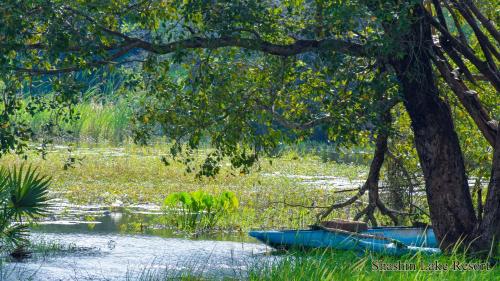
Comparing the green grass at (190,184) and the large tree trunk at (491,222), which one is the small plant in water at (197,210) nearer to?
the green grass at (190,184)

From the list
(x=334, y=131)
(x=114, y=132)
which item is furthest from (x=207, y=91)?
(x=114, y=132)

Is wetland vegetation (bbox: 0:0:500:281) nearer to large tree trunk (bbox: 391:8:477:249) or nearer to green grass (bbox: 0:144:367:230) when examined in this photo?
large tree trunk (bbox: 391:8:477:249)

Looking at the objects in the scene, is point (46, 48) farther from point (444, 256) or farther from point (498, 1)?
point (498, 1)

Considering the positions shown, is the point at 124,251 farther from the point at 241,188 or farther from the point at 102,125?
the point at 102,125

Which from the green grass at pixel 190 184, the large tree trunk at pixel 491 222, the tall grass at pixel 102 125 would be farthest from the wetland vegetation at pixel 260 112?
the tall grass at pixel 102 125

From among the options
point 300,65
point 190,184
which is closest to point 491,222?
point 300,65

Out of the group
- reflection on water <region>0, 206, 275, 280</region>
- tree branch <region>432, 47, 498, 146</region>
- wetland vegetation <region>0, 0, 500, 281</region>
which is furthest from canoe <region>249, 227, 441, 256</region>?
tree branch <region>432, 47, 498, 146</region>

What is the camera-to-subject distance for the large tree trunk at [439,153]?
1077cm

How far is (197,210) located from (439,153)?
6.24 metres

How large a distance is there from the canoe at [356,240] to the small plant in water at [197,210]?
9.94 feet

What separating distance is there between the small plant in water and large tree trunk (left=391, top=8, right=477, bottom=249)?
5.81 metres

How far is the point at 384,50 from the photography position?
30.7ft

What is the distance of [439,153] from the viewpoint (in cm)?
1080

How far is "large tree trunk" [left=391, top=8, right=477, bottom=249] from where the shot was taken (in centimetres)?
1077
